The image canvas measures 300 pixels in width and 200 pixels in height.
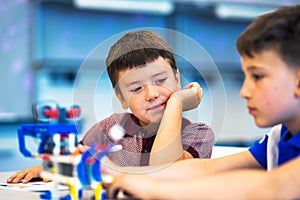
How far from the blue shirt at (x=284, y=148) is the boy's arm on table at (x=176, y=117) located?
0.14 metres

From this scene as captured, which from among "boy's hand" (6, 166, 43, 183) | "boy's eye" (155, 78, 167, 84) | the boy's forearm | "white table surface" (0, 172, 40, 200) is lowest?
"boy's hand" (6, 166, 43, 183)

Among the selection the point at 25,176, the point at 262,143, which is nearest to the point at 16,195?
the point at 25,176

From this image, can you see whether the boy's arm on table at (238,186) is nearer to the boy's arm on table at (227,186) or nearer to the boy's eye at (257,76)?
the boy's arm on table at (227,186)

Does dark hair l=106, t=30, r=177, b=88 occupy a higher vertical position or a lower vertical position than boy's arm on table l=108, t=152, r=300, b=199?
higher

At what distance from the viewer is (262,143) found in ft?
3.08

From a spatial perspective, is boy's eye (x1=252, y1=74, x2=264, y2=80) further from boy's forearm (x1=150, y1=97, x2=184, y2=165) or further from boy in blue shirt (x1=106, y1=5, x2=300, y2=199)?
boy's forearm (x1=150, y1=97, x2=184, y2=165)

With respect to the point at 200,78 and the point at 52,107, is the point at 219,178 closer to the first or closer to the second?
the point at 52,107

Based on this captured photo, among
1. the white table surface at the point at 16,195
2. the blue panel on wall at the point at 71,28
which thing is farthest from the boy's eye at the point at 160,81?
the blue panel on wall at the point at 71,28

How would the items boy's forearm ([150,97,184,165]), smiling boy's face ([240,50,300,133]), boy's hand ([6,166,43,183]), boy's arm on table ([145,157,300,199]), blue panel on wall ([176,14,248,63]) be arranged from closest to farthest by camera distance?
boy's arm on table ([145,157,300,199]), smiling boy's face ([240,50,300,133]), boy's forearm ([150,97,184,165]), boy's hand ([6,166,43,183]), blue panel on wall ([176,14,248,63])

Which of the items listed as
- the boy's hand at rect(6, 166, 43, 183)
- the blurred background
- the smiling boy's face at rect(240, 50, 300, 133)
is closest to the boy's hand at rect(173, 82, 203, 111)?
the smiling boy's face at rect(240, 50, 300, 133)

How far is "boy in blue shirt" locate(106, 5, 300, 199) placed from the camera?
617mm

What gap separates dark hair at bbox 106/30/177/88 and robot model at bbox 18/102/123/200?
0.23 metres

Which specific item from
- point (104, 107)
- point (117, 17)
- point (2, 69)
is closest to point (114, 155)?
point (104, 107)

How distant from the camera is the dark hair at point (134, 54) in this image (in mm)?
972
